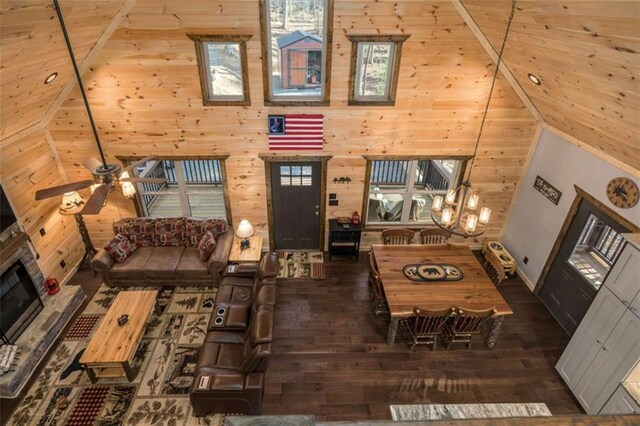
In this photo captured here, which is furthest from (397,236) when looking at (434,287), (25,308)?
(25,308)

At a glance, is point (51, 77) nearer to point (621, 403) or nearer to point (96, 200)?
point (96, 200)

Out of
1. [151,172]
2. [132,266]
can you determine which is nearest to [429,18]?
[132,266]

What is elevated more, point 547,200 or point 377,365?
point 547,200

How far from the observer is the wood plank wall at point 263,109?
17.5 feet

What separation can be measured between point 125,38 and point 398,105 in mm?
4451

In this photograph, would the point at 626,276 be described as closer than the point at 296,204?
Yes

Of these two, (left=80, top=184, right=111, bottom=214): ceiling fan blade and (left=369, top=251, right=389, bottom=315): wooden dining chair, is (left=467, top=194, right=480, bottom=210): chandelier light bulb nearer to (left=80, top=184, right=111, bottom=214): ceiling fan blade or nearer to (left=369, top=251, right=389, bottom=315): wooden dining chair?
(left=369, top=251, right=389, bottom=315): wooden dining chair

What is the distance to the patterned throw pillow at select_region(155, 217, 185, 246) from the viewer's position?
680 centimetres

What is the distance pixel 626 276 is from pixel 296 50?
5.42m

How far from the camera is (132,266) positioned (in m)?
6.34

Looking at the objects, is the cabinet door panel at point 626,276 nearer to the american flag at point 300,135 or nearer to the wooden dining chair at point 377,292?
the wooden dining chair at point 377,292

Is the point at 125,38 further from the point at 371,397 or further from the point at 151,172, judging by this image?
the point at 371,397

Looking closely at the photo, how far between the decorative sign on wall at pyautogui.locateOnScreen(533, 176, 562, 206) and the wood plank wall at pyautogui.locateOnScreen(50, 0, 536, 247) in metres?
0.49

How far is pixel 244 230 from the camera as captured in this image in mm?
6570
